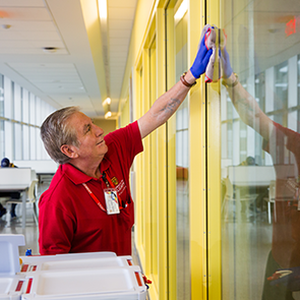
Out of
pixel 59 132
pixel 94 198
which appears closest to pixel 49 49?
pixel 59 132

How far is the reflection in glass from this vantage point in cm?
73

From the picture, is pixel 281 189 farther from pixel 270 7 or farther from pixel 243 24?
pixel 243 24

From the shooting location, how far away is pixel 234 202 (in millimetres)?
1149

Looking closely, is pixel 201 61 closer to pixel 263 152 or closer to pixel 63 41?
pixel 263 152

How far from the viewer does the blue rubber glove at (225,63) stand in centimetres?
122

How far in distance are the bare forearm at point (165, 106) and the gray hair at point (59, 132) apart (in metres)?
0.47

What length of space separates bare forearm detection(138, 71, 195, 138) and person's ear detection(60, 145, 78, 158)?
20.3 inches

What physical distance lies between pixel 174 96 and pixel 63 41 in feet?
16.0

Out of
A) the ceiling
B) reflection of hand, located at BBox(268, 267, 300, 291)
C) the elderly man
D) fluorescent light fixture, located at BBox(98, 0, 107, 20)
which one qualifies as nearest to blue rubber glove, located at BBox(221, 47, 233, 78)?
the elderly man

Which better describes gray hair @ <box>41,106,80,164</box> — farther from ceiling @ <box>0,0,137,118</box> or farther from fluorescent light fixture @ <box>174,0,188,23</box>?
ceiling @ <box>0,0,137,118</box>

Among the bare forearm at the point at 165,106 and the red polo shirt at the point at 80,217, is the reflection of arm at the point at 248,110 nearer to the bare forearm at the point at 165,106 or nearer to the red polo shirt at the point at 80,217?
the bare forearm at the point at 165,106

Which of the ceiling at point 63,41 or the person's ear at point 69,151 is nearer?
the person's ear at point 69,151

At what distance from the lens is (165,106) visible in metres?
1.93

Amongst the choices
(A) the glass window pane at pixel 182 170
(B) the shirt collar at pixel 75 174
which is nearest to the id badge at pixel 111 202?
(B) the shirt collar at pixel 75 174
